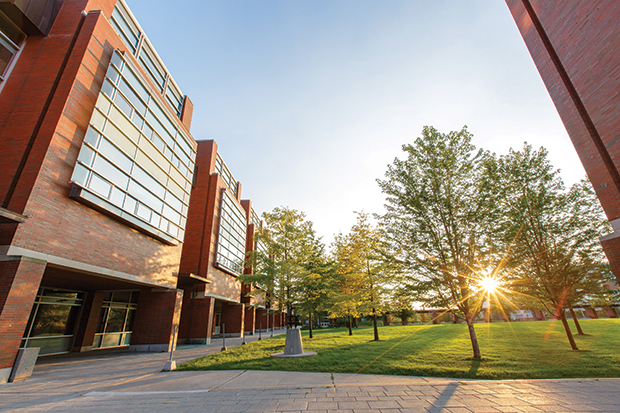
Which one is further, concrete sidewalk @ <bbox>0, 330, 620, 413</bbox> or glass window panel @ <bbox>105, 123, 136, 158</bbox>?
glass window panel @ <bbox>105, 123, 136, 158</bbox>

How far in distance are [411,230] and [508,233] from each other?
3860 mm

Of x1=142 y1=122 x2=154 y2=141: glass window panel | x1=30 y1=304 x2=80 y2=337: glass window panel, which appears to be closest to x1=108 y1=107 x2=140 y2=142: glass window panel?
x1=142 y1=122 x2=154 y2=141: glass window panel

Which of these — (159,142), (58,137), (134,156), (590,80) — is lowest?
(58,137)

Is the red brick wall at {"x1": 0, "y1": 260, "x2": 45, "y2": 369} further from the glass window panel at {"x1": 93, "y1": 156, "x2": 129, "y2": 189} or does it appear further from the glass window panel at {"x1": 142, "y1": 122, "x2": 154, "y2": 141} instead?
the glass window panel at {"x1": 142, "y1": 122, "x2": 154, "y2": 141}

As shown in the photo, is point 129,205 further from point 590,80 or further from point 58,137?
point 590,80

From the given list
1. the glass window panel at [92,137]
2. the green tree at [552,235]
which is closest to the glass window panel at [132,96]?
the glass window panel at [92,137]

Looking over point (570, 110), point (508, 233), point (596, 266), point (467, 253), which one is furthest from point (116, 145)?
point (596, 266)

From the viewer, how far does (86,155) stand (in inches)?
439

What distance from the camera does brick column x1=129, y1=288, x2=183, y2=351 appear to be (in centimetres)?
1628

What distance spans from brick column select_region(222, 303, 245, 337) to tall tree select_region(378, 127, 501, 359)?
2290 centimetres

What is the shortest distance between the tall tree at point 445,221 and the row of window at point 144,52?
17.4 m

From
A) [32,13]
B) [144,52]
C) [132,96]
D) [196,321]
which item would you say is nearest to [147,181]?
[132,96]

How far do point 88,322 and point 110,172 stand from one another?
10.8m

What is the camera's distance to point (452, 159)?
39.3ft
